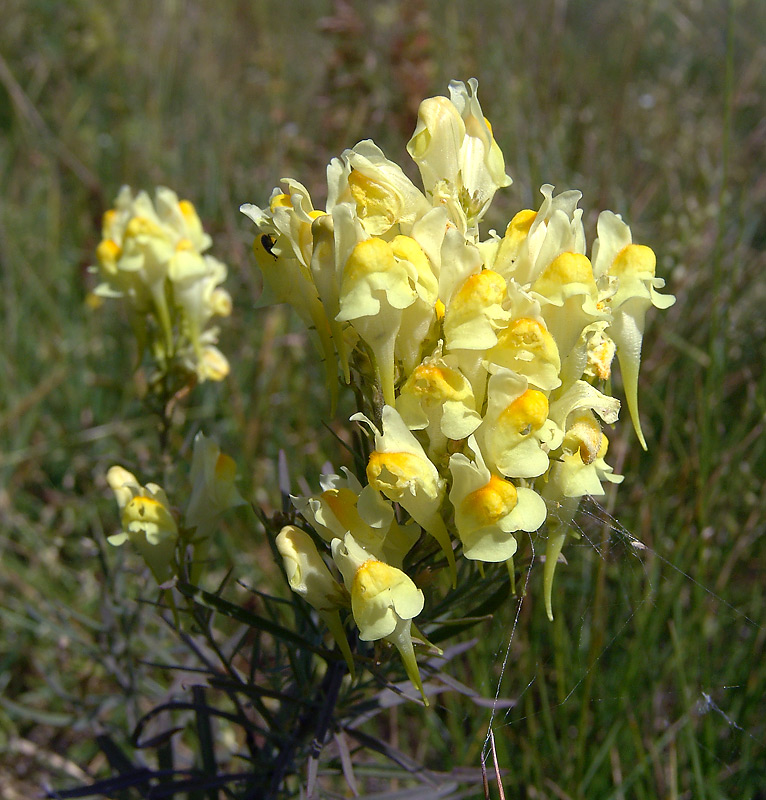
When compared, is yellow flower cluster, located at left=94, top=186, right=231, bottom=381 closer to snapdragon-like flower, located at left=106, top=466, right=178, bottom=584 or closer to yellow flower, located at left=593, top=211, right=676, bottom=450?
snapdragon-like flower, located at left=106, top=466, right=178, bottom=584

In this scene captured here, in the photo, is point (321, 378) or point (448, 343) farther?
point (321, 378)

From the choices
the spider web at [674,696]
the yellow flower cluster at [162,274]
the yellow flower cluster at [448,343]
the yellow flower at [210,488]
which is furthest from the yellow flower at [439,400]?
the yellow flower cluster at [162,274]

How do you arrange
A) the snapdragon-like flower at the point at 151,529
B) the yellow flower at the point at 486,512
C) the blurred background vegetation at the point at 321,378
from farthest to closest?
1. the blurred background vegetation at the point at 321,378
2. the snapdragon-like flower at the point at 151,529
3. the yellow flower at the point at 486,512

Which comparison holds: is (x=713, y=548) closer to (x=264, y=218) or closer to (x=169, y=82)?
(x=264, y=218)

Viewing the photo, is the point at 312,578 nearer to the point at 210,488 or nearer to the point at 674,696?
the point at 210,488

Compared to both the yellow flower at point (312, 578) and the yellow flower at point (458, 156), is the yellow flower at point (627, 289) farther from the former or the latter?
the yellow flower at point (312, 578)

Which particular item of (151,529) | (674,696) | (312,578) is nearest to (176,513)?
(151,529)

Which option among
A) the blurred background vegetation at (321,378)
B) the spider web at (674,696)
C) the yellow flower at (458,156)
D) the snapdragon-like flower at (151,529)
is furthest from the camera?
the blurred background vegetation at (321,378)
